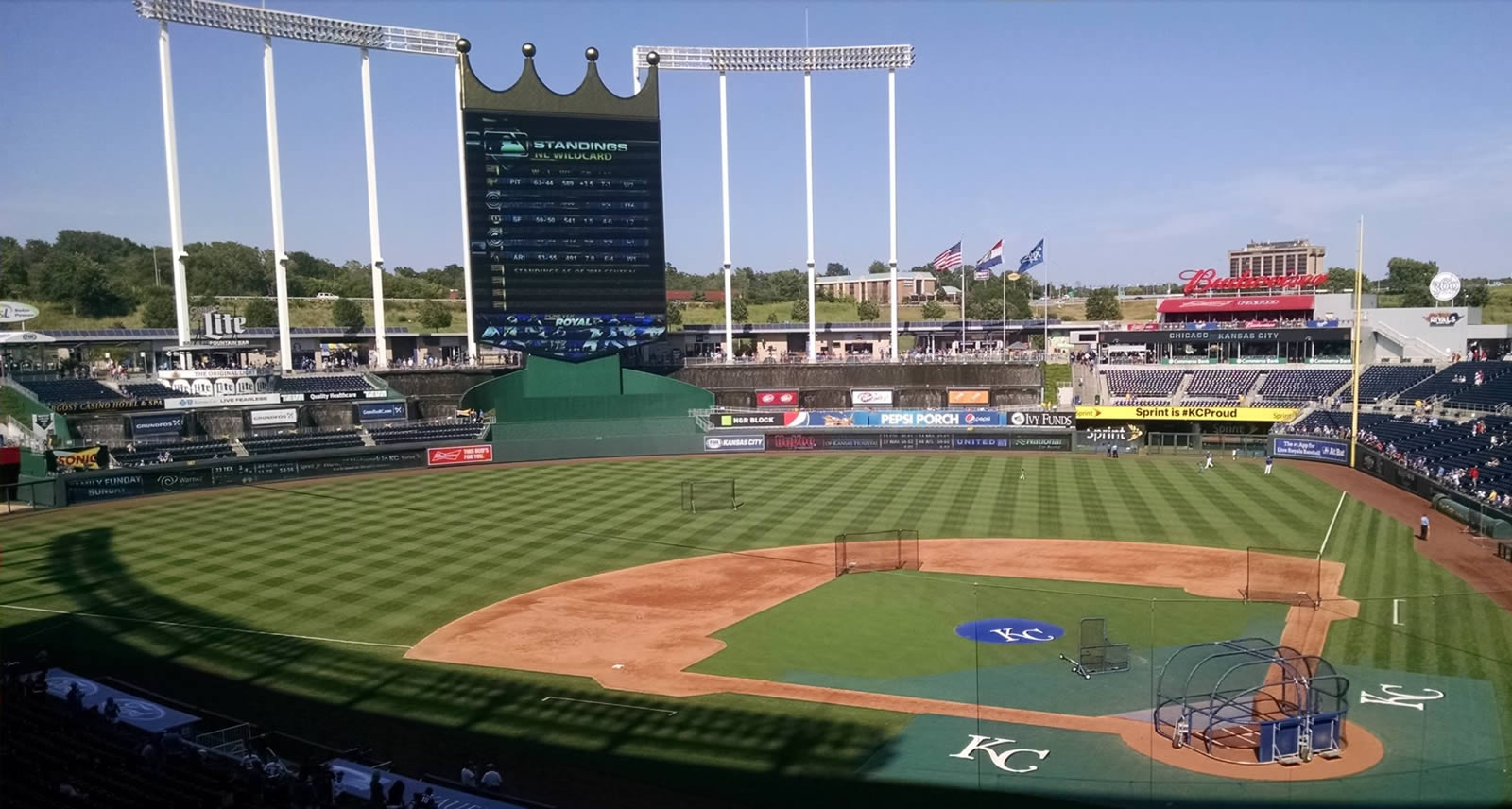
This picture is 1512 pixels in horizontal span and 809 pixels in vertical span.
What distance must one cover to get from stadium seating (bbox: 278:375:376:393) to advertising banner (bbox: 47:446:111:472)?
465 inches

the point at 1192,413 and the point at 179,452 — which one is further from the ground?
the point at 1192,413

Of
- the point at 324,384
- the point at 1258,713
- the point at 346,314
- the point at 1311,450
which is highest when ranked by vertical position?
the point at 346,314

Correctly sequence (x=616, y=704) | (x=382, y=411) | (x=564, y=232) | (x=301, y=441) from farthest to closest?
(x=382, y=411) → (x=564, y=232) → (x=301, y=441) → (x=616, y=704)

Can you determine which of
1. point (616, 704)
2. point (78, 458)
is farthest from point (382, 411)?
point (616, 704)

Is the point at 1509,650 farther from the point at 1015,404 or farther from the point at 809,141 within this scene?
the point at 809,141

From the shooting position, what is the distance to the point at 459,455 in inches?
2124

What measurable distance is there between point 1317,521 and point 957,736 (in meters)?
23.9

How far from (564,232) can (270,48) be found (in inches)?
799

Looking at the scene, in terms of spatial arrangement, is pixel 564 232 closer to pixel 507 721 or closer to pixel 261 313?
pixel 507 721

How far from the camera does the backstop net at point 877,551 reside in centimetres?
2973

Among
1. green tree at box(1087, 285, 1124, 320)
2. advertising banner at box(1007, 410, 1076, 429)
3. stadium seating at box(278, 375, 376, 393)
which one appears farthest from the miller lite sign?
green tree at box(1087, 285, 1124, 320)

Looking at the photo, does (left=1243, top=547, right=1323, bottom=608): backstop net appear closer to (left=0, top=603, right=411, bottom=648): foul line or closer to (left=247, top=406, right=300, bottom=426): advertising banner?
(left=0, top=603, right=411, bottom=648): foul line

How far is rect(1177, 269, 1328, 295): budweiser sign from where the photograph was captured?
228ft

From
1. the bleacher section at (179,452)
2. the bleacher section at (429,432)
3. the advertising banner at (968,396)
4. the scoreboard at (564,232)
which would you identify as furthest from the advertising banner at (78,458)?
the advertising banner at (968,396)
